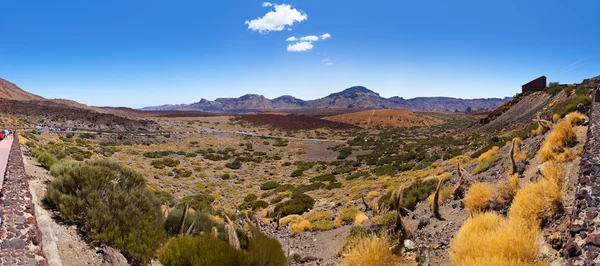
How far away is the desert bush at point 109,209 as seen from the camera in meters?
6.79

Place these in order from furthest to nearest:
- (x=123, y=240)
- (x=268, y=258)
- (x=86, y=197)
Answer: (x=86, y=197) < (x=123, y=240) < (x=268, y=258)

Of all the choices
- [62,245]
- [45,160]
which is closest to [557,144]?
[62,245]

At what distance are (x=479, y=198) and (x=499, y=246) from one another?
10.2 feet

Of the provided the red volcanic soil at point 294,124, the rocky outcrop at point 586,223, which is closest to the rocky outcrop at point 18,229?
the rocky outcrop at point 586,223

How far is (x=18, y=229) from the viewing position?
5.55 m

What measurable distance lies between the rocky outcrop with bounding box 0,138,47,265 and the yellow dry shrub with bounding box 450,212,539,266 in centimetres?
705

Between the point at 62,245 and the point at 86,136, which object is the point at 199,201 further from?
the point at 86,136

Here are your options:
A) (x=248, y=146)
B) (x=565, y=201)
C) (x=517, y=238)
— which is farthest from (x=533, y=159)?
(x=248, y=146)

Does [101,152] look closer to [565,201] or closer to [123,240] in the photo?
[123,240]

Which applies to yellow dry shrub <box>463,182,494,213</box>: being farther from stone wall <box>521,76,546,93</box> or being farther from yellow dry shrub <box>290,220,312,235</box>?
stone wall <box>521,76,546,93</box>

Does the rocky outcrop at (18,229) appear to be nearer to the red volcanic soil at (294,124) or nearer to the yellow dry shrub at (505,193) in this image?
the yellow dry shrub at (505,193)

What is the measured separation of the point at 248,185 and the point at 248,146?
24769 mm

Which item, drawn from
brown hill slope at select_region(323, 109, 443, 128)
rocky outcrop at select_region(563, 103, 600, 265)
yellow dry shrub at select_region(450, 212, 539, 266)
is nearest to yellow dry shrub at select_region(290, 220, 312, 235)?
yellow dry shrub at select_region(450, 212, 539, 266)

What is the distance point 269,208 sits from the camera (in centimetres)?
1761
